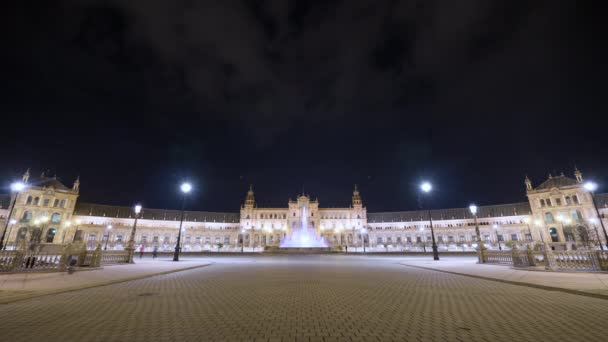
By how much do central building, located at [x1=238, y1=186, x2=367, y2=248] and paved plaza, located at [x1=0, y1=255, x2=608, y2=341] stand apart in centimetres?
8421

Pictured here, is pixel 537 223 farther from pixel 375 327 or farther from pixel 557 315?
pixel 375 327

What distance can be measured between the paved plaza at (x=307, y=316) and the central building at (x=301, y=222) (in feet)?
276

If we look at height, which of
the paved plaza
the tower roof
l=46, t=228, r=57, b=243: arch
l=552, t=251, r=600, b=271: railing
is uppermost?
the tower roof

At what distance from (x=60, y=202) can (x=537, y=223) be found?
13515 centimetres

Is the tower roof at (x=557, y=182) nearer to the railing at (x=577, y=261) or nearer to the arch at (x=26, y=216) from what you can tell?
the railing at (x=577, y=261)

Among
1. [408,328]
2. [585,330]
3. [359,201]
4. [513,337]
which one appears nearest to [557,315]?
[585,330]

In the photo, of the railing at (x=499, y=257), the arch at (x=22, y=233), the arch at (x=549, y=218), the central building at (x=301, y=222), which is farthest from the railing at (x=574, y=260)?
the arch at (x=22, y=233)

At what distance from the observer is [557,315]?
6180 millimetres

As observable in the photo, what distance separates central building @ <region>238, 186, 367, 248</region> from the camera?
96.1m

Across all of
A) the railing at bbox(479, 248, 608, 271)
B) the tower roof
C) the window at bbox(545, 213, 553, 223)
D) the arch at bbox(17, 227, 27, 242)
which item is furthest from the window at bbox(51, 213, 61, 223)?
the tower roof

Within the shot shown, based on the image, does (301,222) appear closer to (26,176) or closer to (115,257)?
(115,257)

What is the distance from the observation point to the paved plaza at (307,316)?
4.75 m

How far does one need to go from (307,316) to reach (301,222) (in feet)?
302

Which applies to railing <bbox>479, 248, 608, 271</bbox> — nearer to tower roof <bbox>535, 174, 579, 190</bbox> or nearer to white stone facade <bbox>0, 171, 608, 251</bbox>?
white stone facade <bbox>0, 171, 608, 251</bbox>
